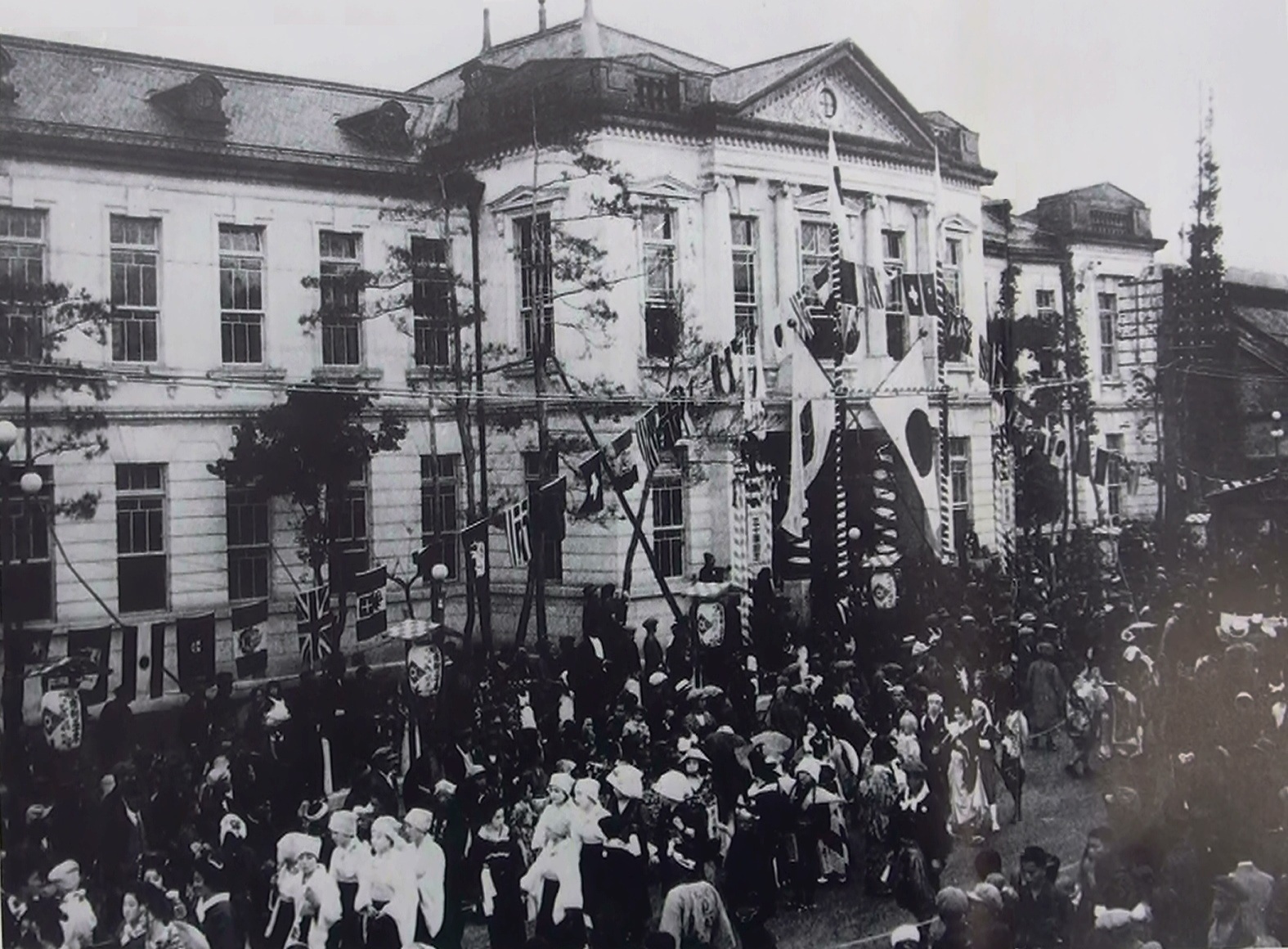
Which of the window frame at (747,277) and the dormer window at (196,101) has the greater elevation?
the dormer window at (196,101)

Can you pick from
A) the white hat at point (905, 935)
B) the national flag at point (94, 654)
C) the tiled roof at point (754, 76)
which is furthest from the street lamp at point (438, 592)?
the tiled roof at point (754, 76)

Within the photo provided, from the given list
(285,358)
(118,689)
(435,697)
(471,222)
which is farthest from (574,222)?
(118,689)

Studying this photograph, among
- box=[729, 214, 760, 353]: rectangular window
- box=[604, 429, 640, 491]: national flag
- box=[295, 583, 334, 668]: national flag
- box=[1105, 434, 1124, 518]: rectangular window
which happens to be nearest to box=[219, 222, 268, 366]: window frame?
box=[295, 583, 334, 668]: national flag

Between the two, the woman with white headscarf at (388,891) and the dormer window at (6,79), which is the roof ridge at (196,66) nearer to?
the dormer window at (6,79)

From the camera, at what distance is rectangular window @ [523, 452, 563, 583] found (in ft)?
24.2

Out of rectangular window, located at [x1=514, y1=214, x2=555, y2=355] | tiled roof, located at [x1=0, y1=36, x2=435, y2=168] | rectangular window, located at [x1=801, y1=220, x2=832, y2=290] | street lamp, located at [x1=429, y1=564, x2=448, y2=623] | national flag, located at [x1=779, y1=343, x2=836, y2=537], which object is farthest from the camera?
rectangular window, located at [x1=801, y1=220, x2=832, y2=290]

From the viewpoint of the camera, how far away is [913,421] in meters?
9.00

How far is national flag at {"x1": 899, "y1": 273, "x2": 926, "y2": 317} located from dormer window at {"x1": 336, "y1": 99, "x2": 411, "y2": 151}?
3881mm

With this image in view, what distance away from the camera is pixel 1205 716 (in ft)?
26.5

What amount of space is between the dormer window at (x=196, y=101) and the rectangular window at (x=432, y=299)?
1324 mm

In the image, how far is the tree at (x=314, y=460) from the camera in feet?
21.5

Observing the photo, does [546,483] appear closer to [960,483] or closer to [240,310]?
[240,310]

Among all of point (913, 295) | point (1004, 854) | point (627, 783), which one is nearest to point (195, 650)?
point (627, 783)

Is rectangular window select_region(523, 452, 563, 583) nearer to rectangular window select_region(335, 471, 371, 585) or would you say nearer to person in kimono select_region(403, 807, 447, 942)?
rectangular window select_region(335, 471, 371, 585)
